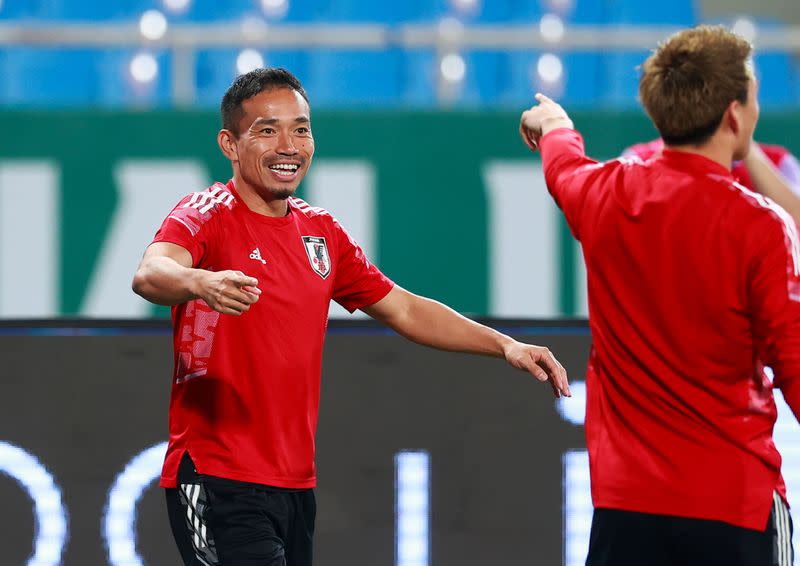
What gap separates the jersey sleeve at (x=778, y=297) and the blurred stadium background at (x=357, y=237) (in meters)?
1.99

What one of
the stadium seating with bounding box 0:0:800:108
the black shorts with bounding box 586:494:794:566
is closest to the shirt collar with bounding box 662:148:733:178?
the black shorts with bounding box 586:494:794:566

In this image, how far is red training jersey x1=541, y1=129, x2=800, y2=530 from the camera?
2.43 meters

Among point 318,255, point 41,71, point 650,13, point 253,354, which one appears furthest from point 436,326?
point 650,13

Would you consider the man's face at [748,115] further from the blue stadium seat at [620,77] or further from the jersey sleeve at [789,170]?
the blue stadium seat at [620,77]

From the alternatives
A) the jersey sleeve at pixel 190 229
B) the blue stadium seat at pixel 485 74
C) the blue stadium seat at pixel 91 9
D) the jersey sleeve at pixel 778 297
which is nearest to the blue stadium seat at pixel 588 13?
the blue stadium seat at pixel 485 74

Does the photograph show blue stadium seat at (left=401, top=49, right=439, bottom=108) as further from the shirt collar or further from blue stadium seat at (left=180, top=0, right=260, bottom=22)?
the shirt collar

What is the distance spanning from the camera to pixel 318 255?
3408 millimetres

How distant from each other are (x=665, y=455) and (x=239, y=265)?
1248 millimetres

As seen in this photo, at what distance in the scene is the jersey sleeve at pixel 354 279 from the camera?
3549 mm

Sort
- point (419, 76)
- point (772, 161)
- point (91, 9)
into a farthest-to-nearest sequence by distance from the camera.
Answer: point (91, 9) < point (419, 76) < point (772, 161)

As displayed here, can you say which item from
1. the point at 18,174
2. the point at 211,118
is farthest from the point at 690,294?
the point at 18,174

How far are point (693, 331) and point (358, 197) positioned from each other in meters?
2.64

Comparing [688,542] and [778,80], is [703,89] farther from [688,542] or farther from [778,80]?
[778,80]

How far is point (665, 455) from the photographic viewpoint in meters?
2.54
